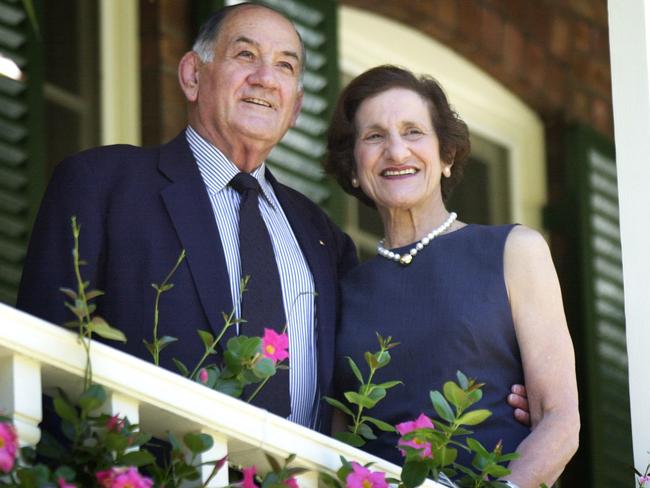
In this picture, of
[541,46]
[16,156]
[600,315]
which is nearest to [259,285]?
[16,156]

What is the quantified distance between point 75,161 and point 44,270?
27cm

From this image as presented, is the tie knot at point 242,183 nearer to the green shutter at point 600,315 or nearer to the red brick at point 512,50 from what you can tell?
the green shutter at point 600,315

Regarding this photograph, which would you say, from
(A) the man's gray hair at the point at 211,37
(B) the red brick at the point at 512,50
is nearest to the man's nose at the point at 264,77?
(A) the man's gray hair at the point at 211,37

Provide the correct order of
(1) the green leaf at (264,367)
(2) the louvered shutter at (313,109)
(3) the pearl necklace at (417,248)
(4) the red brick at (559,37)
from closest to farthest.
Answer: (1) the green leaf at (264,367), (3) the pearl necklace at (417,248), (2) the louvered shutter at (313,109), (4) the red brick at (559,37)

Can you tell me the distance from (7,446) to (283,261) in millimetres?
1378

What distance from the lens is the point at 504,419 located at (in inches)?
133

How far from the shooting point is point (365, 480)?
2572 millimetres

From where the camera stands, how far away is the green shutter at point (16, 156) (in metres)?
4.64

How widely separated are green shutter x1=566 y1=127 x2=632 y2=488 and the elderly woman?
2.14 metres

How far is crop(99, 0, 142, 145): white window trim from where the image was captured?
5148mm

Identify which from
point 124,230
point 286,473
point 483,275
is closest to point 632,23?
point 483,275

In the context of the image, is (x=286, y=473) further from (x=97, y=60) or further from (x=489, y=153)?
(x=489, y=153)

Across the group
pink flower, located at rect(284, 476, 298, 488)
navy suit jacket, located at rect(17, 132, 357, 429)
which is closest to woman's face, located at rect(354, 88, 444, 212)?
navy suit jacket, located at rect(17, 132, 357, 429)

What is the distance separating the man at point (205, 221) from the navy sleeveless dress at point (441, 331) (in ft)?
0.29
